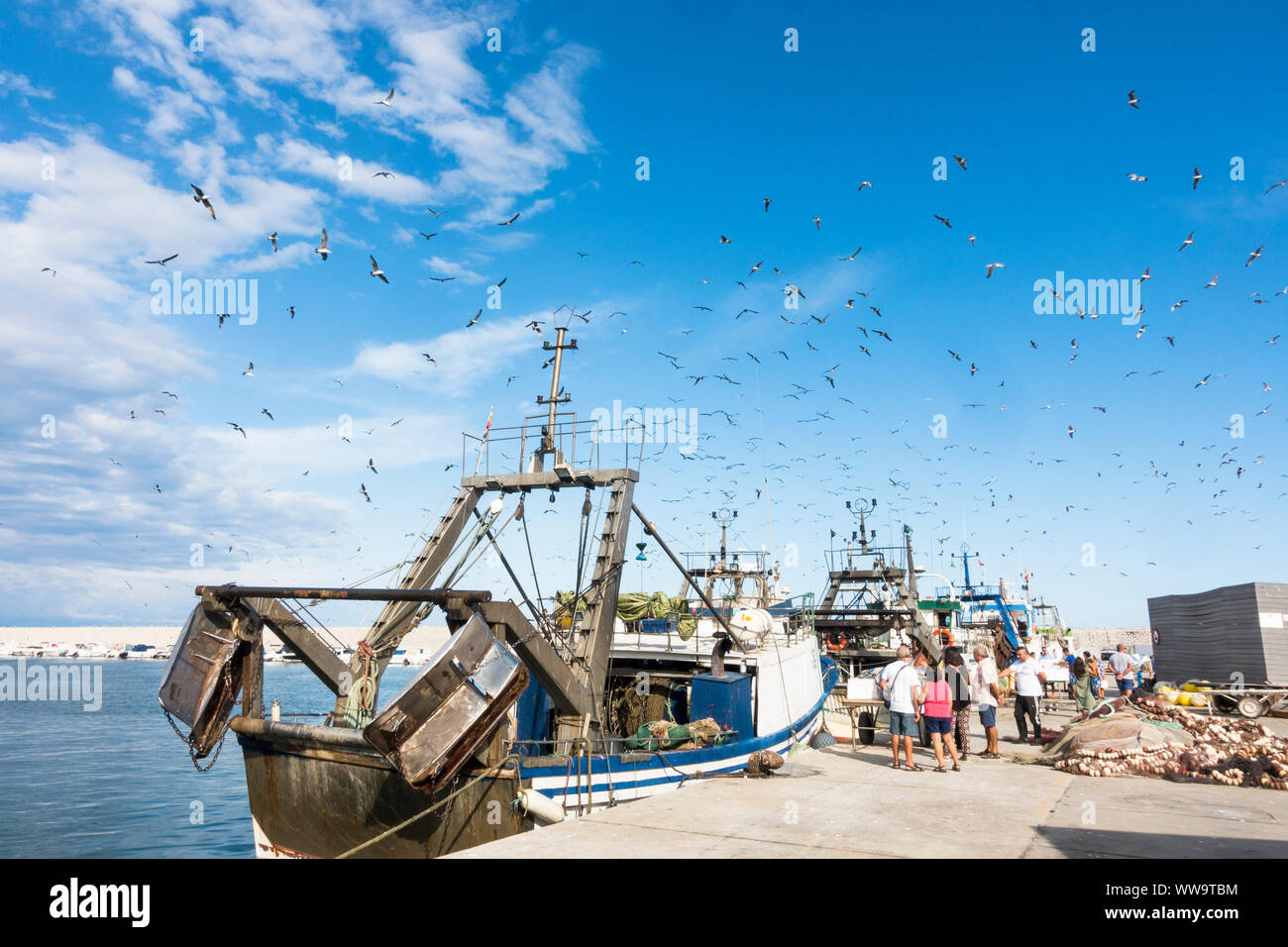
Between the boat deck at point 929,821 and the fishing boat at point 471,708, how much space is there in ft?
3.76

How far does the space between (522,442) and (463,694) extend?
7085 millimetres

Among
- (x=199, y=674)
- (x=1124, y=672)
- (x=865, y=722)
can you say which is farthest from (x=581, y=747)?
(x=1124, y=672)

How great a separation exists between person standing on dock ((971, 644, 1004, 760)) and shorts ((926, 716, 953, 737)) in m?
1.82

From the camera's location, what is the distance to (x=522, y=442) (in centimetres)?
1389

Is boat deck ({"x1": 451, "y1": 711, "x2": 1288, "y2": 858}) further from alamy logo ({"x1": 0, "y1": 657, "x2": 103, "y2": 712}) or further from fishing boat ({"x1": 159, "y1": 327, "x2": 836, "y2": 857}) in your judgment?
alamy logo ({"x1": 0, "y1": 657, "x2": 103, "y2": 712})

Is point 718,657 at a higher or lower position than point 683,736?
higher

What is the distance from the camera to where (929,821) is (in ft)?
25.8

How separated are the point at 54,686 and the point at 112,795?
2680 inches
